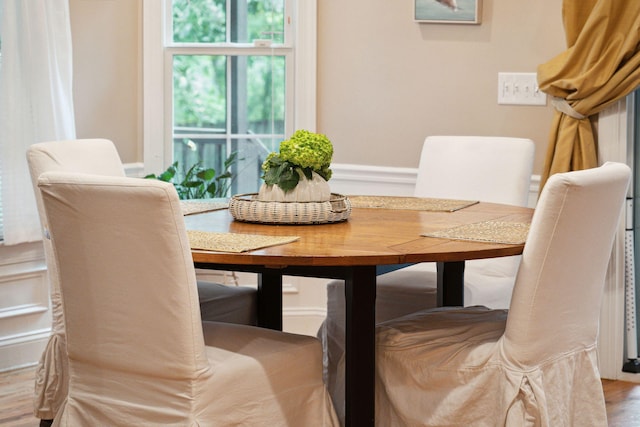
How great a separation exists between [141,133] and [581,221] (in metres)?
2.75

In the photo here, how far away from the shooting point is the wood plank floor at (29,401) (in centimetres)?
334

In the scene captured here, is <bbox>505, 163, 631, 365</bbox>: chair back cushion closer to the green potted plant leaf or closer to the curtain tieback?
the green potted plant leaf

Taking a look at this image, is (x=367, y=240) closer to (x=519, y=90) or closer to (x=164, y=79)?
(x=519, y=90)

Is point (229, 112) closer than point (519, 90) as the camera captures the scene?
No

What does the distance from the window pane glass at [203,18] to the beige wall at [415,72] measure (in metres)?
0.48

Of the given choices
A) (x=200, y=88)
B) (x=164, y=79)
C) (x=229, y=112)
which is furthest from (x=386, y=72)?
(x=164, y=79)

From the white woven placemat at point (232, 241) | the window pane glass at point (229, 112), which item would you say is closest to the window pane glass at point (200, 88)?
the window pane glass at point (229, 112)

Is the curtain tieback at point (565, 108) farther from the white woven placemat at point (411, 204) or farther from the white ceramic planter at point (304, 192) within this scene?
the white ceramic planter at point (304, 192)

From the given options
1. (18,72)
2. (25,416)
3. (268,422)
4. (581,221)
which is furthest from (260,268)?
(18,72)

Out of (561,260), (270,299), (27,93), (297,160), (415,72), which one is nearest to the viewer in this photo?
(561,260)

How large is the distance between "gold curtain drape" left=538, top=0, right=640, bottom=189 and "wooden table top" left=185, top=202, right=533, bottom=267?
33.1 inches

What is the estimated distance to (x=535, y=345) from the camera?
228 centimetres

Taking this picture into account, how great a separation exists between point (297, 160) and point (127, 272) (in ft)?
2.22

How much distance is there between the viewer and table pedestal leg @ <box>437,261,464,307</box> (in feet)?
10.1
